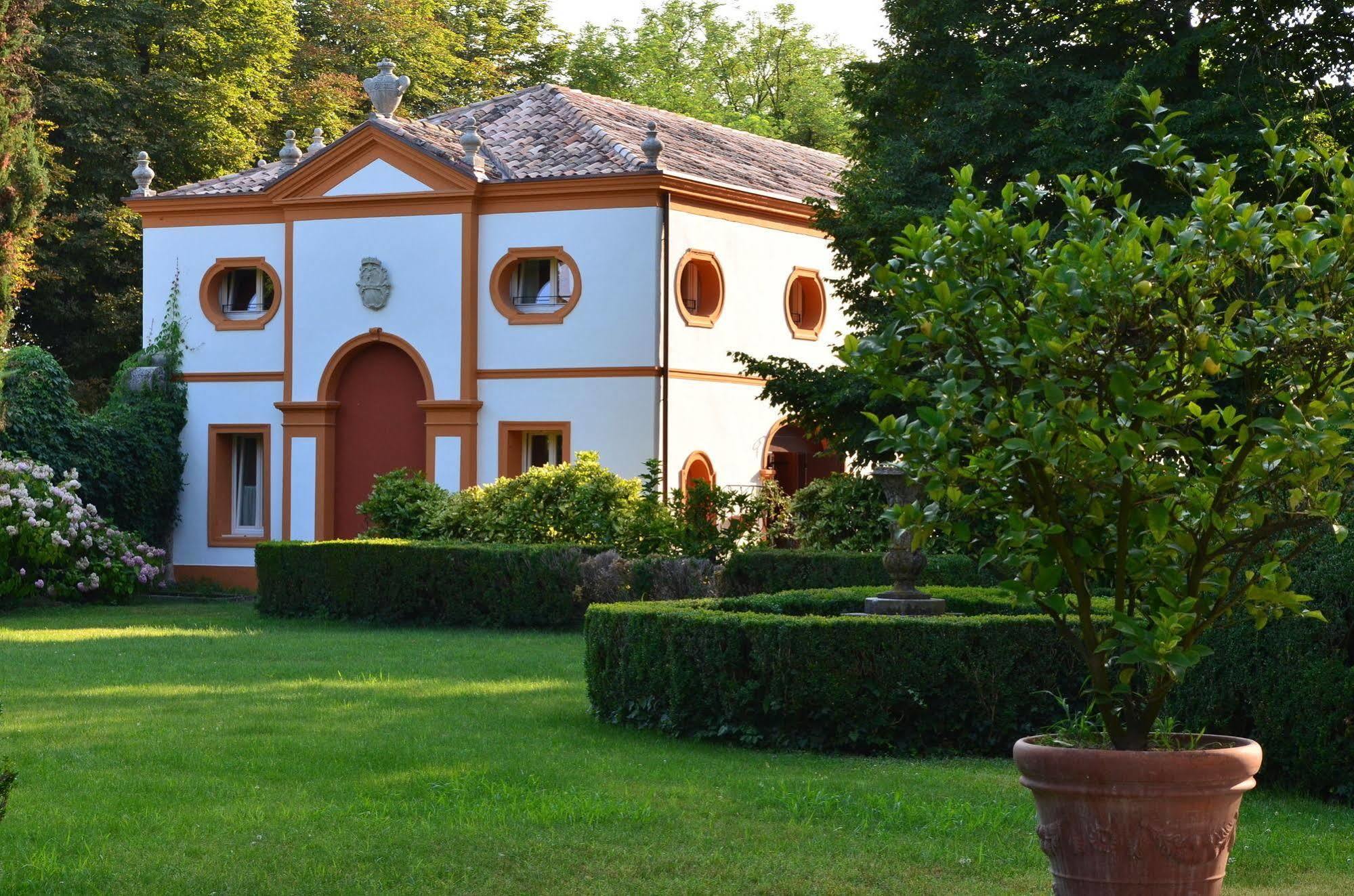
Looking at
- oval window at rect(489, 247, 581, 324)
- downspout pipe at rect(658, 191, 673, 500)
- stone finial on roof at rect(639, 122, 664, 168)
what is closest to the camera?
stone finial on roof at rect(639, 122, 664, 168)

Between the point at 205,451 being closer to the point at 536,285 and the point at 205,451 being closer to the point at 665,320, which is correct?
the point at 536,285

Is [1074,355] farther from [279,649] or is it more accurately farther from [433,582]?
[433,582]

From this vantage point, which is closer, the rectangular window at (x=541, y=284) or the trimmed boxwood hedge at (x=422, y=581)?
the trimmed boxwood hedge at (x=422, y=581)

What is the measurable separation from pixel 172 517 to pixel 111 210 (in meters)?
9.71

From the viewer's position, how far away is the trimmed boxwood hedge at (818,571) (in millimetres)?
17250

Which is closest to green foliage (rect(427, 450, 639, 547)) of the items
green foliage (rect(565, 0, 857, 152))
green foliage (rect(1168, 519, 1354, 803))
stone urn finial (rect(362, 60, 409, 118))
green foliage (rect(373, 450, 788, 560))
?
green foliage (rect(373, 450, 788, 560))

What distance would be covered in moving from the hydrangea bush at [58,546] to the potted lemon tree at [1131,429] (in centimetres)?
2033

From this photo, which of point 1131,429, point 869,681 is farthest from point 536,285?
point 1131,429

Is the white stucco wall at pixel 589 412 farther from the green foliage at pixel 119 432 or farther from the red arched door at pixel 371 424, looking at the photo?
the green foliage at pixel 119 432

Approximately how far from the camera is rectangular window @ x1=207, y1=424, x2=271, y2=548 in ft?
94.4

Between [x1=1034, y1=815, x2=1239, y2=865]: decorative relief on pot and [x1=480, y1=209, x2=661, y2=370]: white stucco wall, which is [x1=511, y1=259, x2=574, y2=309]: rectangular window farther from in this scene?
[x1=1034, y1=815, x2=1239, y2=865]: decorative relief on pot

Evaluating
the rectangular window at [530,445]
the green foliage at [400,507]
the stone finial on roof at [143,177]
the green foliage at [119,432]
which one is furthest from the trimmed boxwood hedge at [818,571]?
the stone finial on roof at [143,177]

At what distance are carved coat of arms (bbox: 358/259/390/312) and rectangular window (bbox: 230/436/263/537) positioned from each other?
12.0ft

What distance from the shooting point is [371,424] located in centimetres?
2766
